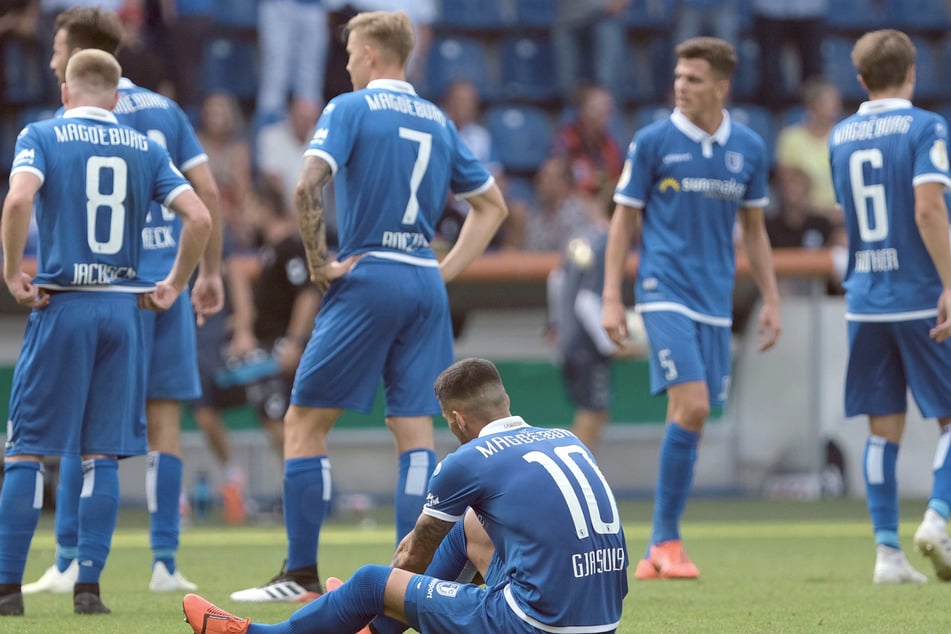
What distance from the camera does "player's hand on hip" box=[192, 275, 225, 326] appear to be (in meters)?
7.76

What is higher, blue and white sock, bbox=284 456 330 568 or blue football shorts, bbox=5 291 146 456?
blue football shorts, bbox=5 291 146 456

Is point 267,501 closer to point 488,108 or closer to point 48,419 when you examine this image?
point 488,108

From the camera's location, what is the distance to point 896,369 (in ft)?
25.8

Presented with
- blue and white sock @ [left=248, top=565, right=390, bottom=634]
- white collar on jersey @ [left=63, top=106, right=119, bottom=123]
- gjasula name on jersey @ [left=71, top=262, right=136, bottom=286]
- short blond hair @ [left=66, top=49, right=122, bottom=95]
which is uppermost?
short blond hair @ [left=66, top=49, right=122, bottom=95]

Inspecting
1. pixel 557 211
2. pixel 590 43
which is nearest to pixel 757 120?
pixel 590 43

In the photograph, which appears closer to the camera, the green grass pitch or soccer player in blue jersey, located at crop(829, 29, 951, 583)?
the green grass pitch

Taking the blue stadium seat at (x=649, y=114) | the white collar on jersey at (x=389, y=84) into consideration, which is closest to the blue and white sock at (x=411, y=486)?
the white collar on jersey at (x=389, y=84)

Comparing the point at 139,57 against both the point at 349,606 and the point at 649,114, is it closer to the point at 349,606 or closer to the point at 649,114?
the point at 649,114

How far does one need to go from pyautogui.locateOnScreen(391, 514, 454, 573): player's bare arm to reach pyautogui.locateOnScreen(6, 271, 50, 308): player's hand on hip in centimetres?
203

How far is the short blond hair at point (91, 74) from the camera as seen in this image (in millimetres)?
6590

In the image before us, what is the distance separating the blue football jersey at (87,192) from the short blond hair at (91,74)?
3.6 inches

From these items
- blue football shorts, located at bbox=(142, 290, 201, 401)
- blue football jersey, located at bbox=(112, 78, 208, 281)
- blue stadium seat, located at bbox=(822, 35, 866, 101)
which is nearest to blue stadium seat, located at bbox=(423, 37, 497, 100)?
blue stadium seat, located at bbox=(822, 35, 866, 101)

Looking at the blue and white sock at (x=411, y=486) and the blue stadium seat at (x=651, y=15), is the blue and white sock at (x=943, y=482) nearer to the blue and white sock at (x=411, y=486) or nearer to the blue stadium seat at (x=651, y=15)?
the blue and white sock at (x=411, y=486)

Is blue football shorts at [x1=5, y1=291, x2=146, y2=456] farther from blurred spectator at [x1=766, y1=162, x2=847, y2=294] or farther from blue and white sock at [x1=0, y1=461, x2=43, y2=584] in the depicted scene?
blurred spectator at [x1=766, y1=162, x2=847, y2=294]
